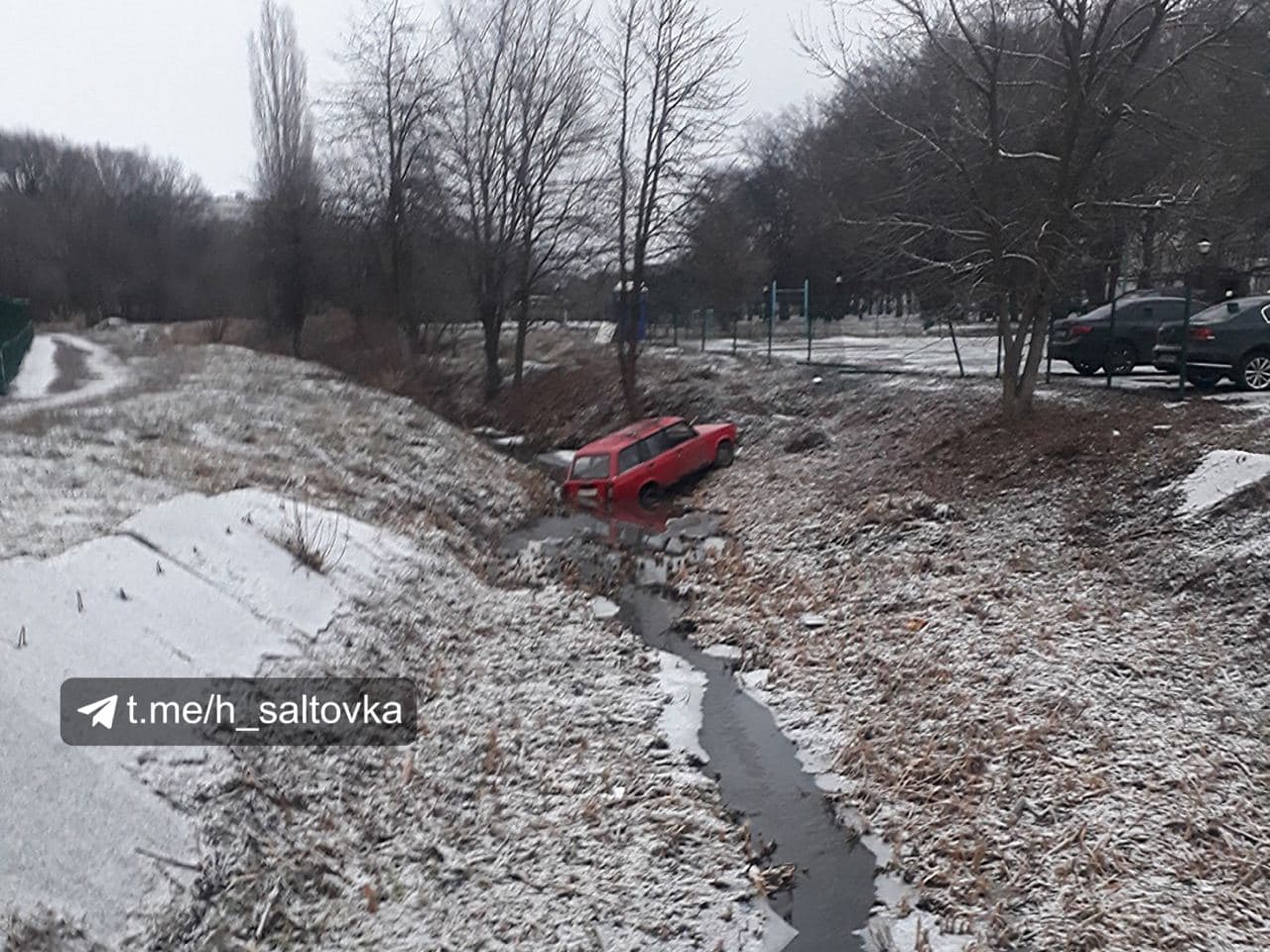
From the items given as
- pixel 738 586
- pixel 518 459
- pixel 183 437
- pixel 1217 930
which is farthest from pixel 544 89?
pixel 1217 930

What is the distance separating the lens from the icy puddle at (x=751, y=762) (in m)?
7.65

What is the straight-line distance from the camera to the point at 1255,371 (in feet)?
57.8

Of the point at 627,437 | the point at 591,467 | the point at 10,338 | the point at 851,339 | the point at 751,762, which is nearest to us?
the point at 751,762

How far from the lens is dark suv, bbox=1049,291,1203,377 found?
20.8 metres

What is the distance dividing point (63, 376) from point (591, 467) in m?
17.2

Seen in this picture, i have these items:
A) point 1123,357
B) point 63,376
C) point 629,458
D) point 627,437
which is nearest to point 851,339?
point 1123,357

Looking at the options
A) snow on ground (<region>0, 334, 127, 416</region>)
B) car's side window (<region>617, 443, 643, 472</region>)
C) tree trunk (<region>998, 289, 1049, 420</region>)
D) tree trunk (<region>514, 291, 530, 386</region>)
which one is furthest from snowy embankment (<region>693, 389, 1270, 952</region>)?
tree trunk (<region>514, 291, 530, 386</region>)

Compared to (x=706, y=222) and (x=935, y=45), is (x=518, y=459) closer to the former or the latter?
(x=706, y=222)

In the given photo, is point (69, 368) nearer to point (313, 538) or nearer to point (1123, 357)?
point (313, 538)

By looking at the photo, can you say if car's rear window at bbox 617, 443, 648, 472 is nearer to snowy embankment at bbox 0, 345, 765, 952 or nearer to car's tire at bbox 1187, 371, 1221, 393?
snowy embankment at bbox 0, 345, 765, 952

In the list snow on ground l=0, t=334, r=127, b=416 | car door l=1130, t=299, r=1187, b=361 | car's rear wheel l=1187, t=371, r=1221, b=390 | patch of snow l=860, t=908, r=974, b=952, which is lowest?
patch of snow l=860, t=908, r=974, b=952

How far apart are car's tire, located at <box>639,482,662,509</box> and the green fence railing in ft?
47.3

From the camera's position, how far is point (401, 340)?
40281mm

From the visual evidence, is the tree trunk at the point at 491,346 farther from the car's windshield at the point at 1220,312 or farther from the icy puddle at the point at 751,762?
the car's windshield at the point at 1220,312
